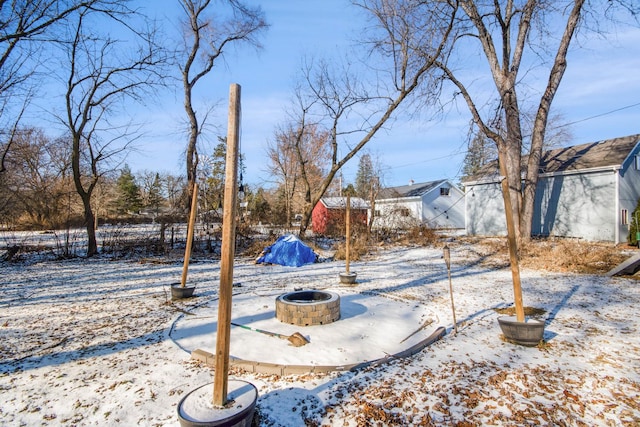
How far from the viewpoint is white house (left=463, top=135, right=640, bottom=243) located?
1297cm

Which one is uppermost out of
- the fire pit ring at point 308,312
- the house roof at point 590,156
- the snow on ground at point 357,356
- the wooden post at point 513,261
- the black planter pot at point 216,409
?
the house roof at point 590,156

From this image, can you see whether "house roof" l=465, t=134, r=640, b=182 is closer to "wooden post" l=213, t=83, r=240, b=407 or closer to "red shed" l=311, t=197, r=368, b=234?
"red shed" l=311, t=197, r=368, b=234

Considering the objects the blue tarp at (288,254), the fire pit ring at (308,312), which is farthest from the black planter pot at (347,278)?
the blue tarp at (288,254)

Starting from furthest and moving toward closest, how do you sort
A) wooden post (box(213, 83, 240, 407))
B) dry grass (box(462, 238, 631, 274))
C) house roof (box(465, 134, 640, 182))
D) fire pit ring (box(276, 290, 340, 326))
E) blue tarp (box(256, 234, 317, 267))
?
house roof (box(465, 134, 640, 182))
blue tarp (box(256, 234, 317, 267))
dry grass (box(462, 238, 631, 274))
fire pit ring (box(276, 290, 340, 326))
wooden post (box(213, 83, 240, 407))

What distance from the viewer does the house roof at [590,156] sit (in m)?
13.4

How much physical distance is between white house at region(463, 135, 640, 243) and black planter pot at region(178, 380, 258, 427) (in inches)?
623

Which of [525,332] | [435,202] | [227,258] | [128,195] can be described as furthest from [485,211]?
[128,195]

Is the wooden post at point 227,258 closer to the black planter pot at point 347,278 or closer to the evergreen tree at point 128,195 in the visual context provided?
the black planter pot at point 347,278

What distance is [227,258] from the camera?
2.22 metres

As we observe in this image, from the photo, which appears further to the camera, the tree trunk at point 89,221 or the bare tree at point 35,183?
the bare tree at point 35,183

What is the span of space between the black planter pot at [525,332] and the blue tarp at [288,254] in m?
6.93

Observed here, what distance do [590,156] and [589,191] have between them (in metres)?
1.94

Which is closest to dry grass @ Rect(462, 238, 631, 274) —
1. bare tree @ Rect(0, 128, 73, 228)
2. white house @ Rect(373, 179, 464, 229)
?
white house @ Rect(373, 179, 464, 229)

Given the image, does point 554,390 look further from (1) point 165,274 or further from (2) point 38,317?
(1) point 165,274
